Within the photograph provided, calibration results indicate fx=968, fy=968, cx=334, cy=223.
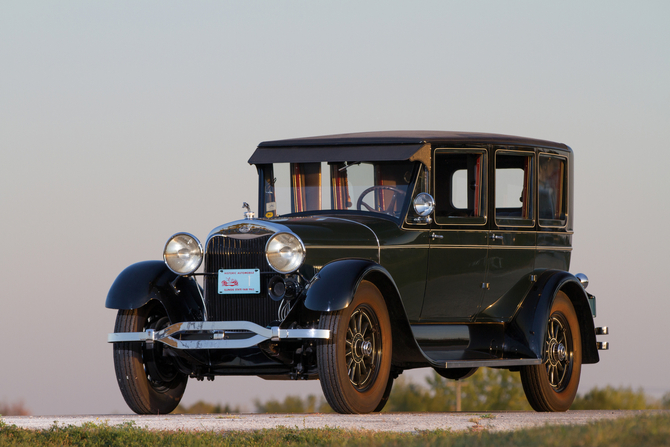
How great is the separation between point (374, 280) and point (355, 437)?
8.59 ft

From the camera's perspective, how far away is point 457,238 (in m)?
9.32

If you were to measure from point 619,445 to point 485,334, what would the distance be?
506 centimetres

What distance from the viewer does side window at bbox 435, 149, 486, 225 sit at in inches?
372

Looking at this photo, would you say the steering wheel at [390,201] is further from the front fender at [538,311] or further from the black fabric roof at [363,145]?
the front fender at [538,311]

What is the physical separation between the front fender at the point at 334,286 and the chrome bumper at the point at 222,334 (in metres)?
0.21

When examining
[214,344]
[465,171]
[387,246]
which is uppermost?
[465,171]

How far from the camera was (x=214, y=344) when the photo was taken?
7.75m

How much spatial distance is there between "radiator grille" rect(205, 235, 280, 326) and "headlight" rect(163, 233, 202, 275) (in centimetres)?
11

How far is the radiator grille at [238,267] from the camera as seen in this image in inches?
318

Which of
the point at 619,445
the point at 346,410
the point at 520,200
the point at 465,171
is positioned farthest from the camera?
the point at 520,200

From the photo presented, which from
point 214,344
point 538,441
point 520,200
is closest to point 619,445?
point 538,441

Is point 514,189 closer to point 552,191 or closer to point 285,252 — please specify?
point 552,191

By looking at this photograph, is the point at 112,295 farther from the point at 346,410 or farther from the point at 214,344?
the point at 346,410

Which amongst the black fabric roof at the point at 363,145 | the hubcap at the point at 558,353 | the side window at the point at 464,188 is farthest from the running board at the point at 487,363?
the black fabric roof at the point at 363,145
